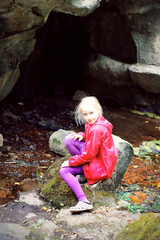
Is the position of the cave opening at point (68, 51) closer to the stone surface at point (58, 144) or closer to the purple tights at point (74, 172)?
the stone surface at point (58, 144)

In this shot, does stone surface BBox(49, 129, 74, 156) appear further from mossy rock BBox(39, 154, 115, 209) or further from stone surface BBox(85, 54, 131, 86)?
stone surface BBox(85, 54, 131, 86)

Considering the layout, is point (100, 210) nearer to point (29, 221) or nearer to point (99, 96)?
point (29, 221)

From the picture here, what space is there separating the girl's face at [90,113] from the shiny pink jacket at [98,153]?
0.18 ft

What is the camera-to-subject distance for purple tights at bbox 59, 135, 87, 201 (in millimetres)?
3447

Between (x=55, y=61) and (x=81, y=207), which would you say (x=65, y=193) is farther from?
(x=55, y=61)

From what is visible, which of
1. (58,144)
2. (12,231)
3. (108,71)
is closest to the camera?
(12,231)

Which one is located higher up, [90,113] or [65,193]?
[90,113]

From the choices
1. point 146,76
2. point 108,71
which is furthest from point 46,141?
point 108,71

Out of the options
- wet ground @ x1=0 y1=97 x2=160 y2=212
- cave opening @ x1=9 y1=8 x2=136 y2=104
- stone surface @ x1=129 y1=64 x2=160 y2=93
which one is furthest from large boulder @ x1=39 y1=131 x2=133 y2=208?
cave opening @ x1=9 y1=8 x2=136 y2=104

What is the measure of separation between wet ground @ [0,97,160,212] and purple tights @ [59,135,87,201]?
866 millimetres

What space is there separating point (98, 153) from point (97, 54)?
8008 millimetres

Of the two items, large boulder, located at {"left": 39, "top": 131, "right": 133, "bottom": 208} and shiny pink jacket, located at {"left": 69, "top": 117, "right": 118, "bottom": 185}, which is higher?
shiny pink jacket, located at {"left": 69, "top": 117, "right": 118, "bottom": 185}

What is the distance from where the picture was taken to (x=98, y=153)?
11.4 feet

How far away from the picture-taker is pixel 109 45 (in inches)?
414
